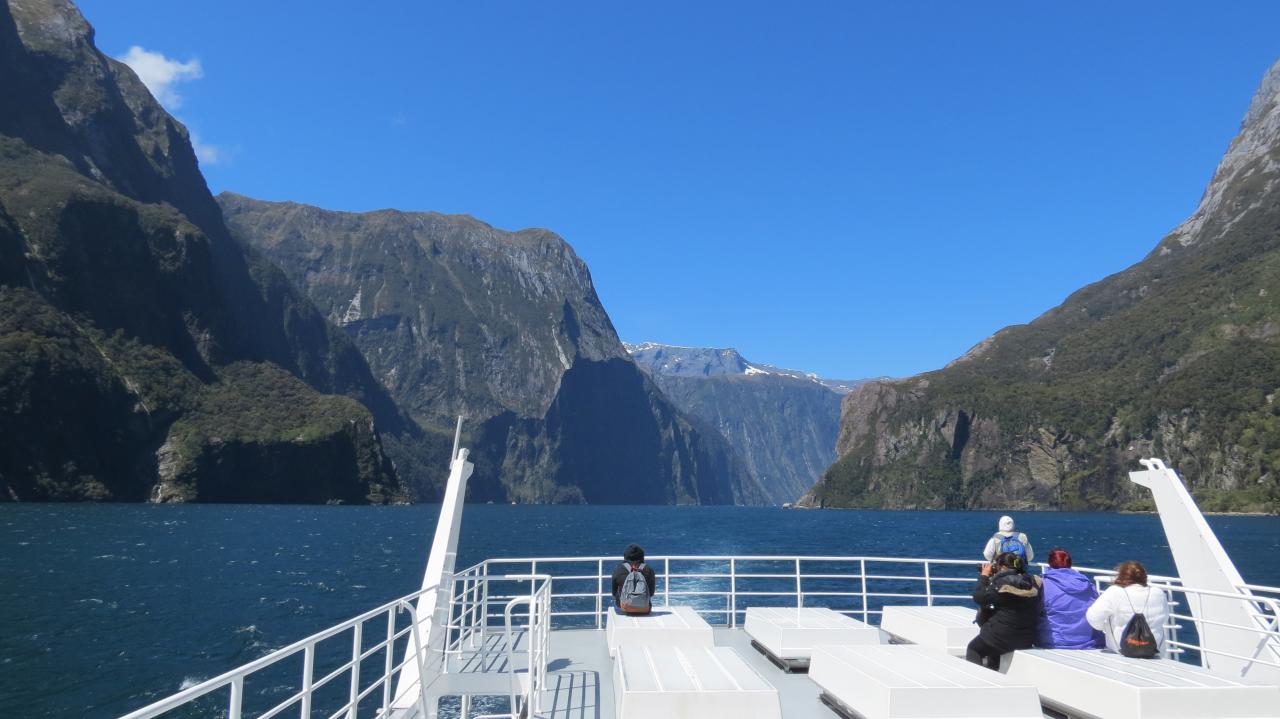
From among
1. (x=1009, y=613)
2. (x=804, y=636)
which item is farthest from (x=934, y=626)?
(x=1009, y=613)

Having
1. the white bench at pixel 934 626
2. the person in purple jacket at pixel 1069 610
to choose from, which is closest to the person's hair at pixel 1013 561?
the person in purple jacket at pixel 1069 610

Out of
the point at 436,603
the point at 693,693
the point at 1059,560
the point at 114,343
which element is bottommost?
the point at 693,693

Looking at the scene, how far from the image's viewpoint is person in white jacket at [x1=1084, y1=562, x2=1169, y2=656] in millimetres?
7027

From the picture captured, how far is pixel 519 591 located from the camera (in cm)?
2905

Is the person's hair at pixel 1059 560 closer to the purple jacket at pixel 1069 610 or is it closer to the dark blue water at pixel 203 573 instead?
the purple jacket at pixel 1069 610

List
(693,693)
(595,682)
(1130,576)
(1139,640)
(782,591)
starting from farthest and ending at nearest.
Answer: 1. (782,591)
2. (595,682)
3. (1130,576)
4. (1139,640)
5. (693,693)

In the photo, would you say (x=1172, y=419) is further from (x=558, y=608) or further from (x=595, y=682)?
(x=595, y=682)

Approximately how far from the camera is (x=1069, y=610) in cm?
741

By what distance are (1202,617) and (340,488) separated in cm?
16315

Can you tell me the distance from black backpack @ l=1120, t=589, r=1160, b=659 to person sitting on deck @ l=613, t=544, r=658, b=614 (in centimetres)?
474

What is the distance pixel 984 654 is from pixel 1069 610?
3.27 feet

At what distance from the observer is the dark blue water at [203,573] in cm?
2131

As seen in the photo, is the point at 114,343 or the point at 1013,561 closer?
the point at 1013,561

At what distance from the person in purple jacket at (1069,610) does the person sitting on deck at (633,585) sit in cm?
414
